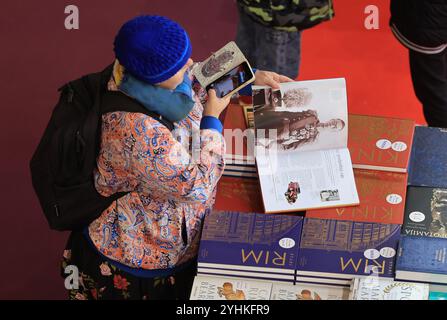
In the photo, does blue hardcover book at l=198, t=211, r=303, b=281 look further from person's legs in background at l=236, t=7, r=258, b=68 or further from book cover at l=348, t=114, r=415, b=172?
person's legs in background at l=236, t=7, r=258, b=68

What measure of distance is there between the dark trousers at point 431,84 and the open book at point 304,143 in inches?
59.4

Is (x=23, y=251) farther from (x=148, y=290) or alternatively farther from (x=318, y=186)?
(x=318, y=186)

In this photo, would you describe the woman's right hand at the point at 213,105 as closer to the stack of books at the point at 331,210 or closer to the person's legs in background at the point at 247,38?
the stack of books at the point at 331,210

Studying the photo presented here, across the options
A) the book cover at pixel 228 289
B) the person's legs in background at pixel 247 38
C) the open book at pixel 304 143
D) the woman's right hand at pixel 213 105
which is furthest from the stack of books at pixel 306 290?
the person's legs in background at pixel 247 38

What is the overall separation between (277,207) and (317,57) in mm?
2095

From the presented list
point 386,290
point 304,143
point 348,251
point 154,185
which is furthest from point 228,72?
point 386,290

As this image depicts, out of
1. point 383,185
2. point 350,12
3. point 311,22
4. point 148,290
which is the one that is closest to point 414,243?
point 383,185

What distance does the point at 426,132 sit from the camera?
2.92 m

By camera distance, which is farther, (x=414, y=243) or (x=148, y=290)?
(x=148, y=290)

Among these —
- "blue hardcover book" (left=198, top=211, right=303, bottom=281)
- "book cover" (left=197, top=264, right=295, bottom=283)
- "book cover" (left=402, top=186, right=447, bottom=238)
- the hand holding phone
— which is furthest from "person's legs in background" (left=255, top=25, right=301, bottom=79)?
"book cover" (left=197, top=264, right=295, bottom=283)

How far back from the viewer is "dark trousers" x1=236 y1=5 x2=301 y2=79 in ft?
12.3

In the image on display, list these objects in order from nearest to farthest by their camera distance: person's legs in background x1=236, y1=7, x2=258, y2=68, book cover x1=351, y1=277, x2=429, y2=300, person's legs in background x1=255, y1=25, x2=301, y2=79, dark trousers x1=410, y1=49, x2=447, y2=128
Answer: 1. book cover x1=351, y1=277, x2=429, y2=300
2. person's legs in background x1=255, y1=25, x2=301, y2=79
3. person's legs in background x1=236, y1=7, x2=258, y2=68
4. dark trousers x1=410, y1=49, x2=447, y2=128

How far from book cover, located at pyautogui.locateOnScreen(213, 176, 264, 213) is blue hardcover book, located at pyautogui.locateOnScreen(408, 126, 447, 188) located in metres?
0.56

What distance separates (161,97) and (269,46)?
4.91 ft
